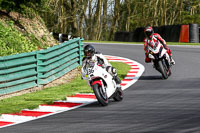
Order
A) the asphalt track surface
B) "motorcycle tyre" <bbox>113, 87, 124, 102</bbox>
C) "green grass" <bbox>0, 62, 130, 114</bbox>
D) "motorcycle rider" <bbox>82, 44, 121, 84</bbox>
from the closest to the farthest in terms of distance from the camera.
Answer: the asphalt track surface < "motorcycle rider" <bbox>82, 44, 121, 84</bbox> < "green grass" <bbox>0, 62, 130, 114</bbox> < "motorcycle tyre" <bbox>113, 87, 124, 102</bbox>

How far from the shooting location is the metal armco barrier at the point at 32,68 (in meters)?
12.9

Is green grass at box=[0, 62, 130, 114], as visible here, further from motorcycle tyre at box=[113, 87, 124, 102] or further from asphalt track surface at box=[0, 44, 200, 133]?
motorcycle tyre at box=[113, 87, 124, 102]

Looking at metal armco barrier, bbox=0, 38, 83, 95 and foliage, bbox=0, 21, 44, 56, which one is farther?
foliage, bbox=0, 21, 44, 56

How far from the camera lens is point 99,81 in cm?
973

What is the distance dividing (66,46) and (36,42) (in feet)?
10.8

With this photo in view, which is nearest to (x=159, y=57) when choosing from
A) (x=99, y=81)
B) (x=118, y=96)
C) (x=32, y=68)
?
(x=32, y=68)

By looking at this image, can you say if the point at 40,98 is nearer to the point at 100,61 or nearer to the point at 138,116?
the point at 100,61

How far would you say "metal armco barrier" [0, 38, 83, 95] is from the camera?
507 inches

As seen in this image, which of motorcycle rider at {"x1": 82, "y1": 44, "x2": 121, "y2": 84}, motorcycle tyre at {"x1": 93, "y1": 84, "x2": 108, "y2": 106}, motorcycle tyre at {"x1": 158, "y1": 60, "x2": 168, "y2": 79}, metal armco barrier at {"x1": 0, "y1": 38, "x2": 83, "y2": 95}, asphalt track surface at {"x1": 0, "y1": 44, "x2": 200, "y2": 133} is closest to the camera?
asphalt track surface at {"x1": 0, "y1": 44, "x2": 200, "y2": 133}

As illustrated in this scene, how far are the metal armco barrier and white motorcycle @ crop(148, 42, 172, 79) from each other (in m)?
3.26

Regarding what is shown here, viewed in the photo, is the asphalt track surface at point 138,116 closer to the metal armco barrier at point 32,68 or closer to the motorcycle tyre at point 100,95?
the motorcycle tyre at point 100,95

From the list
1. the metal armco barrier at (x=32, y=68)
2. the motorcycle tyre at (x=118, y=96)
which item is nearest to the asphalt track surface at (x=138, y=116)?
Answer: the motorcycle tyre at (x=118, y=96)

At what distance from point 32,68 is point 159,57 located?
3806 mm

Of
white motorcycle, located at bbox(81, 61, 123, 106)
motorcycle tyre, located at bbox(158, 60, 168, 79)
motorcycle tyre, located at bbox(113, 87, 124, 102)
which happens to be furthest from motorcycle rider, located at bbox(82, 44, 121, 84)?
motorcycle tyre, located at bbox(158, 60, 168, 79)
